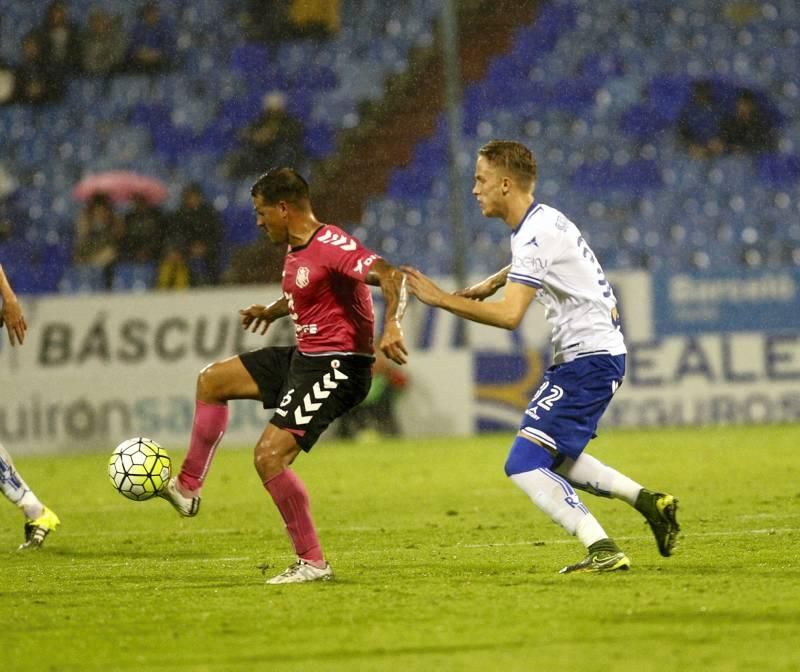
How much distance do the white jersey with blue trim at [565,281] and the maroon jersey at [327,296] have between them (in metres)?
0.83

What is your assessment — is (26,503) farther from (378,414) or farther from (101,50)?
(101,50)

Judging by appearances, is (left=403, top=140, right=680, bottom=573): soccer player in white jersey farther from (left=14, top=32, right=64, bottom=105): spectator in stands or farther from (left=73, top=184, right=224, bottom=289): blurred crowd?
(left=14, top=32, right=64, bottom=105): spectator in stands

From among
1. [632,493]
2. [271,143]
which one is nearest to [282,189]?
[632,493]

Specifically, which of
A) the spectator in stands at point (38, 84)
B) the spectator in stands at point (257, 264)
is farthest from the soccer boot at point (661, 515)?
the spectator in stands at point (38, 84)

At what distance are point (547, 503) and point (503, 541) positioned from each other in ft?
5.67

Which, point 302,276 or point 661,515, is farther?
point 302,276

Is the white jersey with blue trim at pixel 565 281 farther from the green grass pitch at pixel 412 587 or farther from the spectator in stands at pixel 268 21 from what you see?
the spectator in stands at pixel 268 21

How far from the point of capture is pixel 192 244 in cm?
1992

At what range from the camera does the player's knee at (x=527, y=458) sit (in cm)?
695

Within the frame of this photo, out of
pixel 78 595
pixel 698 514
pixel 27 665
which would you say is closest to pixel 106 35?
pixel 698 514

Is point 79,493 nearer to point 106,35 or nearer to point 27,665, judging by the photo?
point 27,665

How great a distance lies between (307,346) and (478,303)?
110 centimetres

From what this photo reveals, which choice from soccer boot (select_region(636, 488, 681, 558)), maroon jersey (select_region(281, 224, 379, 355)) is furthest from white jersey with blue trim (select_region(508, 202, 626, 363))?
maroon jersey (select_region(281, 224, 379, 355))

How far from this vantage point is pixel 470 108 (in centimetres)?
2372
